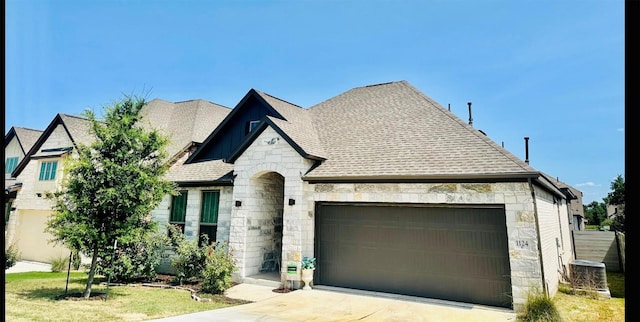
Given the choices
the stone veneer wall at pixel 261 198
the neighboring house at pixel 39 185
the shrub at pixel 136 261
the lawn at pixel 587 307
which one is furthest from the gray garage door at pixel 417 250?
the neighboring house at pixel 39 185

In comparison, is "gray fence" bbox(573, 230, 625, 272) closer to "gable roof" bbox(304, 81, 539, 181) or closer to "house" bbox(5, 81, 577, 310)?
"house" bbox(5, 81, 577, 310)

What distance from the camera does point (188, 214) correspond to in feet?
45.8

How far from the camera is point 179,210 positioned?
1443 centimetres

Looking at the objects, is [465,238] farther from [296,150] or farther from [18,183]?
[18,183]

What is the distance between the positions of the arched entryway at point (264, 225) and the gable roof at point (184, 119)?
6.67m

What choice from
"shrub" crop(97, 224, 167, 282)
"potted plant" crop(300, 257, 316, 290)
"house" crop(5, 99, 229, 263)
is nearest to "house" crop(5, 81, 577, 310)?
"potted plant" crop(300, 257, 316, 290)

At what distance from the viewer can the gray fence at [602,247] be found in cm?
1571

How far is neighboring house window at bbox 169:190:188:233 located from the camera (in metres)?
14.3

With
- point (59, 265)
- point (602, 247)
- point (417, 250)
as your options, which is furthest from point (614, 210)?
point (59, 265)

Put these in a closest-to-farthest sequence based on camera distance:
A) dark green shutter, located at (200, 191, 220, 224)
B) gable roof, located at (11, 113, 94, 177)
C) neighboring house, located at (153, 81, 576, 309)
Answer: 1. neighboring house, located at (153, 81, 576, 309)
2. dark green shutter, located at (200, 191, 220, 224)
3. gable roof, located at (11, 113, 94, 177)

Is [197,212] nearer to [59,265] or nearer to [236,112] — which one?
[236,112]

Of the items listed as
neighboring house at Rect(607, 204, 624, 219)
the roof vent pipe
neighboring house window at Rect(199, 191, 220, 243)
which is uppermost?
the roof vent pipe
